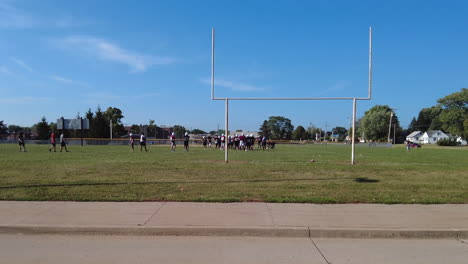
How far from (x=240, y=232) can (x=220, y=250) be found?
670 mm

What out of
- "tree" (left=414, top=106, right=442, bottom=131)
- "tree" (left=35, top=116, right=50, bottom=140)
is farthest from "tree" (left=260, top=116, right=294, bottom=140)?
"tree" (left=35, top=116, right=50, bottom=140)

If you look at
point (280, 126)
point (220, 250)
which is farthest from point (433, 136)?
point (220, 250)

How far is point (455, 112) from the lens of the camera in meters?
84.0

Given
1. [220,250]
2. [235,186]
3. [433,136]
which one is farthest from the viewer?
[433,136]

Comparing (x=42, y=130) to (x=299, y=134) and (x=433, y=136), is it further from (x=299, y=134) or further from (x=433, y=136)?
(x=433, y=136)

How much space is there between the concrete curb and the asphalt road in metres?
0.10

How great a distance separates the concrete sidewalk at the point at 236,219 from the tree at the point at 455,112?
91890 mm

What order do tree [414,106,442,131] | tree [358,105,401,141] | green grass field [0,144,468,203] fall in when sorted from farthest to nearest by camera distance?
tree [414,106,442,131] < tree [358,105,401,141] < green grass field [0,144,468,203]

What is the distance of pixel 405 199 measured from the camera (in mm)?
7324

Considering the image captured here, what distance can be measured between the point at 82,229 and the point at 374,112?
369ft

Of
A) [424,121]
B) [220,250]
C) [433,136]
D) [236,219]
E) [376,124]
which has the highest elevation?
[424,121]

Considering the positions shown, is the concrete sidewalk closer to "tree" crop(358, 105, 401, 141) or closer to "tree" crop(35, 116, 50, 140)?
"tree" crop(35, 116, 50, 140)

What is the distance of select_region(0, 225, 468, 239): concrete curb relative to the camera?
5156 mm

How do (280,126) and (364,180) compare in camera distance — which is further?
(280,126)
